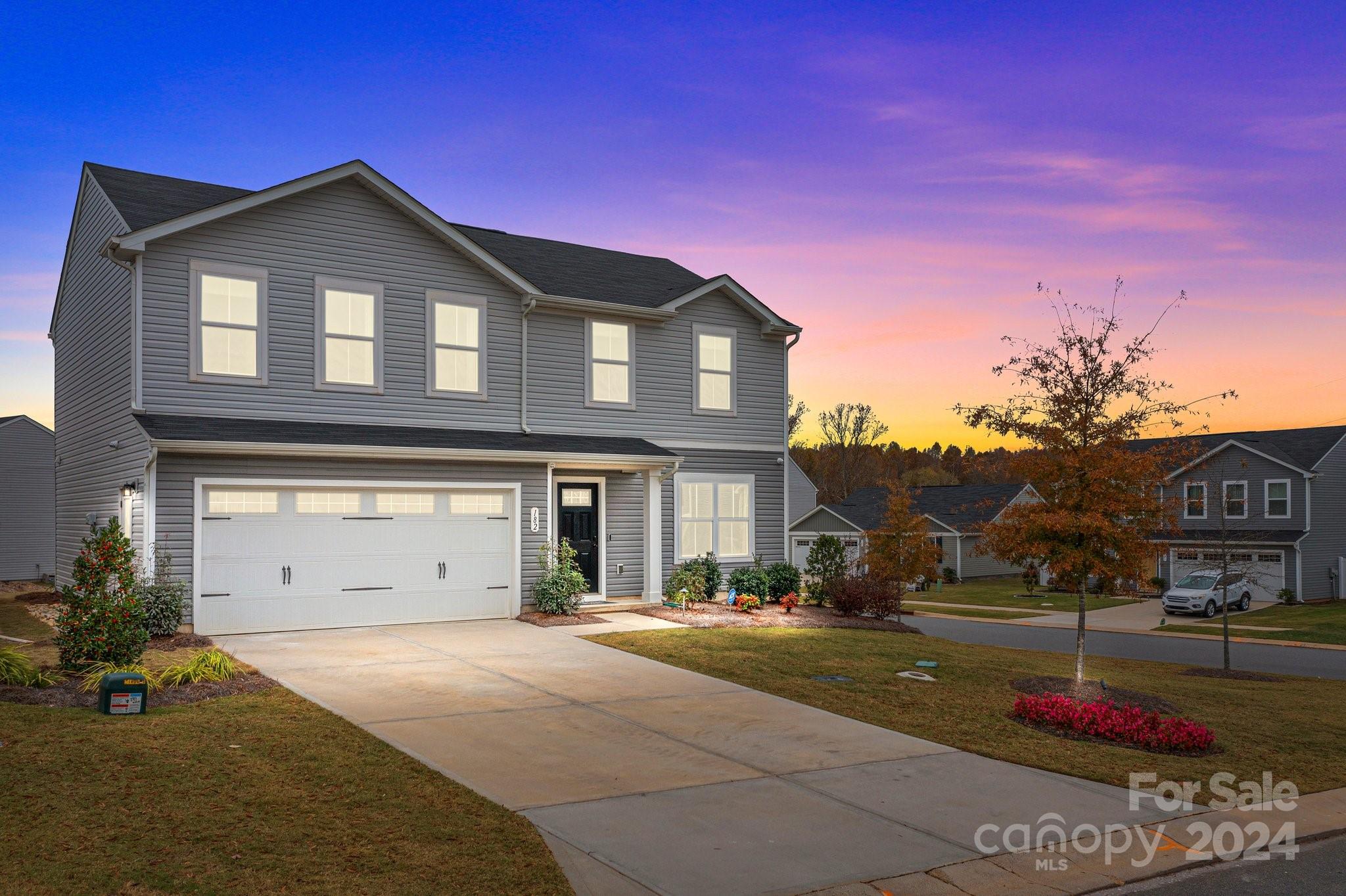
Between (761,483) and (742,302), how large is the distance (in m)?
4.34

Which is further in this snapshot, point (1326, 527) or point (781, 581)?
point (1326, 527)


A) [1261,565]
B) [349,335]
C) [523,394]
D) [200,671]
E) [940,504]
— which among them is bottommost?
[1261,565]

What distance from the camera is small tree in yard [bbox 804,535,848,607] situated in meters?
22.3

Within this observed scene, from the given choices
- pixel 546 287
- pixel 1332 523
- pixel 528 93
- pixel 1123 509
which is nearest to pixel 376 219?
pixel 546 287

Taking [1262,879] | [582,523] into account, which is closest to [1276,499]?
[582,523]

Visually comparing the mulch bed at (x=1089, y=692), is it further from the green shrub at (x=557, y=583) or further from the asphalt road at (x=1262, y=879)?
the green shrub at (x=557, y=583)

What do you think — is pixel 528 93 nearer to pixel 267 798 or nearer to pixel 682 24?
pixel 682 24

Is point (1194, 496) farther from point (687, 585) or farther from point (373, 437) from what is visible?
point (373, 437)

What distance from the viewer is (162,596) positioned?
14812mm

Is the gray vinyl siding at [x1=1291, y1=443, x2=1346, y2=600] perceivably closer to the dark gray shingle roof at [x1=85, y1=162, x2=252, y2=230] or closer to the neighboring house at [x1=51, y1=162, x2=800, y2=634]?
the neighboring house at [x1=51, y1=162, x2=800, y2=634]

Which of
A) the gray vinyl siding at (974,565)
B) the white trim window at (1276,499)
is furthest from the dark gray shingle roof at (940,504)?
the white trim window at (1276,499)

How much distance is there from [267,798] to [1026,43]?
17.0m

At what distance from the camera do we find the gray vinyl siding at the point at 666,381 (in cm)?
1995

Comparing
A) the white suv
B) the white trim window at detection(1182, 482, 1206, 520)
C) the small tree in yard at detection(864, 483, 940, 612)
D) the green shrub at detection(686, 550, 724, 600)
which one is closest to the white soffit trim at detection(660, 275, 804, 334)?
the green shrub at detection(686, 550, 724, 600)
